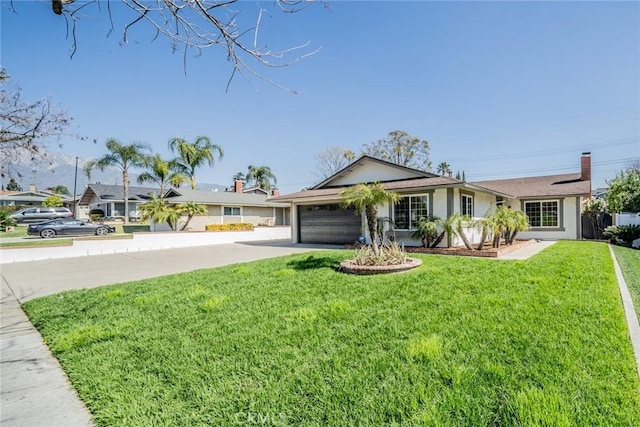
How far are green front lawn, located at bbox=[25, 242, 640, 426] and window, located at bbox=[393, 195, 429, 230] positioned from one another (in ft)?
24.3

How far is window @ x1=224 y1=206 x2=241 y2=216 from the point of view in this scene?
84.7 ft

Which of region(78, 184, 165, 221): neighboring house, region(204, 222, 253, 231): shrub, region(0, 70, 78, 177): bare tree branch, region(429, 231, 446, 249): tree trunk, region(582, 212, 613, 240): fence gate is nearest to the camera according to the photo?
region(0, 70, 78, 177): bare tree branch

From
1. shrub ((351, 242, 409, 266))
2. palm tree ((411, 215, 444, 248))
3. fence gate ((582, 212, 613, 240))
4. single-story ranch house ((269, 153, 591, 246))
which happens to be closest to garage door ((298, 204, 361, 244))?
single-story ranch house ((269, 153, 591, 246))

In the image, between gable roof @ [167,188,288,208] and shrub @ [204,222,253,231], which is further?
gable roof @ [167,188,288,208]

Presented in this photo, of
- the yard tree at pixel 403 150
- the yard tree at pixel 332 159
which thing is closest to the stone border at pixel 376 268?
the yard tree at pixel 403 150

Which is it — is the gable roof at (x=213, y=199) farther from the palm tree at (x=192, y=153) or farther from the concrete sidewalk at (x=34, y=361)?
the concrete sidewalk at (x=34, y=361)

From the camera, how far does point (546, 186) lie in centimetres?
1952

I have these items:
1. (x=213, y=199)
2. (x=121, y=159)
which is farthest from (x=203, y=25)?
(x=121, y=159)

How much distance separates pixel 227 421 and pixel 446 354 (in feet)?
7.32

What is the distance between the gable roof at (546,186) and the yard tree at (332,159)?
832 inches

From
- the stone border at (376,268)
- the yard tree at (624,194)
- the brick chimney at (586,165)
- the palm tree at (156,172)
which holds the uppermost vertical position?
the palm tree at (156,172)

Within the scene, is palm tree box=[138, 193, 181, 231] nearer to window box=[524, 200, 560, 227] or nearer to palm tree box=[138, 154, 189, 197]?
palm tree box=[138, 154, 189, 197]

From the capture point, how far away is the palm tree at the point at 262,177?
51844mm

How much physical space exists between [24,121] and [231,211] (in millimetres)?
22528
